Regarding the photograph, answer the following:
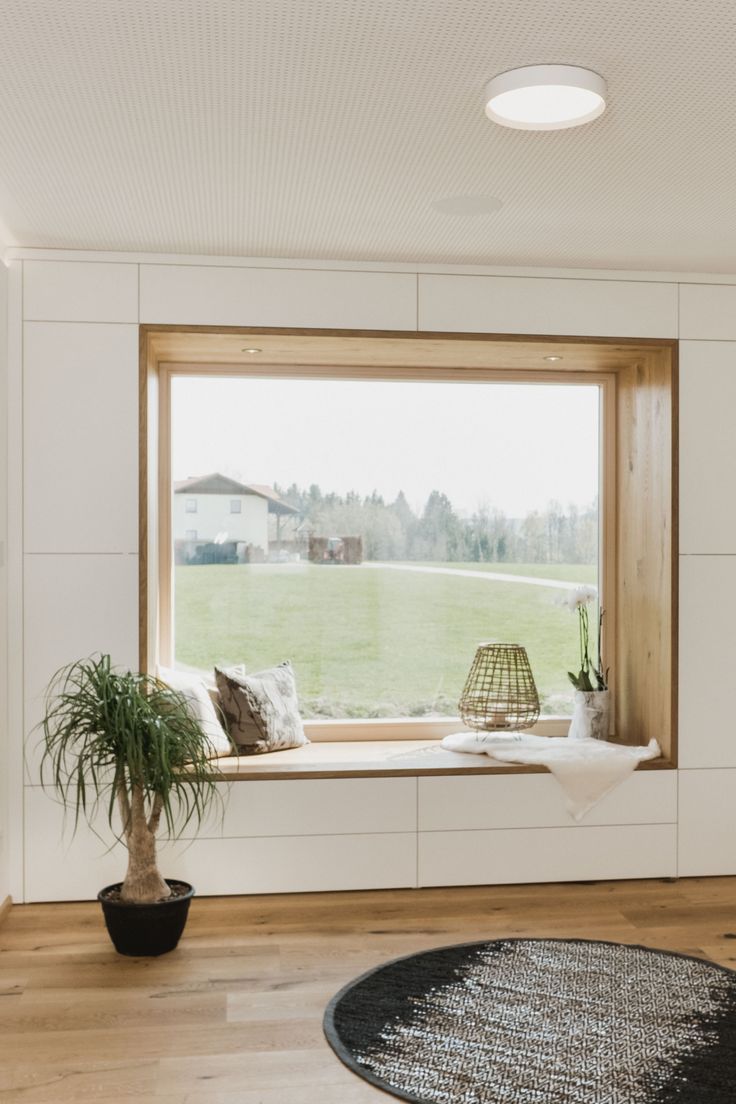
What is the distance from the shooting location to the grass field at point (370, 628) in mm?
4957

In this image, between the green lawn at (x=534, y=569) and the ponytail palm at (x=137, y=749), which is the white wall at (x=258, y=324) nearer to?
the ponytail palm at (x=137, y=749)

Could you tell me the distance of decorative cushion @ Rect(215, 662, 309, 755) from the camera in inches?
180

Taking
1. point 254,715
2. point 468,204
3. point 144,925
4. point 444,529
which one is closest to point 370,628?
point 444,529

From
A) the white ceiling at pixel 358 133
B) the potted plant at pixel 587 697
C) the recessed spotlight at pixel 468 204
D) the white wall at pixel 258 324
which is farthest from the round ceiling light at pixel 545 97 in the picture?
the potted plant at pixel 587 697

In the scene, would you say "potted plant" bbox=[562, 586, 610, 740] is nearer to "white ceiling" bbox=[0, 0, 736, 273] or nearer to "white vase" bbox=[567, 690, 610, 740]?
"white vase" bbox=[567, 690, 610, 740]

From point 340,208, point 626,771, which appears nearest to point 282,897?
point 626,771

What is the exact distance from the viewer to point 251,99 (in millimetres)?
2787

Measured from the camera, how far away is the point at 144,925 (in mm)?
3607

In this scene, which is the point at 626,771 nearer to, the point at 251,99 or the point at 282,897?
the point at 282,897

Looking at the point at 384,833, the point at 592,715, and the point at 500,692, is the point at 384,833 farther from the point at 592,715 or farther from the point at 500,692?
the point at 592,715

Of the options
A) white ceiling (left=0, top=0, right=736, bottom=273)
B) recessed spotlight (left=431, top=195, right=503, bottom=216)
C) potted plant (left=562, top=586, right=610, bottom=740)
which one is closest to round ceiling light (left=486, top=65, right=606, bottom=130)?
white ceiling (left=0, top=0, right=736, bottom=273)

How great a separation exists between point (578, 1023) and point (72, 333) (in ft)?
9.77

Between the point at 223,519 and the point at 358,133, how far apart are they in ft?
7.51

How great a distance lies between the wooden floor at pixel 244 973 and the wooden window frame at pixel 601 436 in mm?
832
